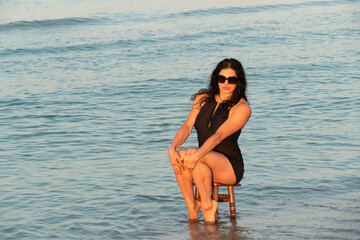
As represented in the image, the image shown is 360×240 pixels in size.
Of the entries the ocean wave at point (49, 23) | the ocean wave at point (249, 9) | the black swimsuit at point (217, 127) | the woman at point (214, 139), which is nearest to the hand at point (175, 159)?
the woman at point (214, 139)

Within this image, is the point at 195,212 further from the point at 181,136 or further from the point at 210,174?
the point at 181,136

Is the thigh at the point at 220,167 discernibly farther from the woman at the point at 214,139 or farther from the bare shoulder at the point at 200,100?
the bare shoulder at the point at 200,100

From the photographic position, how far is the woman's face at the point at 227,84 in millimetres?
5754

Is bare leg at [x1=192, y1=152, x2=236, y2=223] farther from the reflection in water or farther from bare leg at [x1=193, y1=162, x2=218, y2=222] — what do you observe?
the reflection in water

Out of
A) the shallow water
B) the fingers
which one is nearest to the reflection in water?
the shallow water

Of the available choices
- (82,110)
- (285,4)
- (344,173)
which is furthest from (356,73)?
(285,4)

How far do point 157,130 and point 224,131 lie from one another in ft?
13.4

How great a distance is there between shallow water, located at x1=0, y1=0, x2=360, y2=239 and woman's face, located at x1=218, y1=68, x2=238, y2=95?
1.15 metres

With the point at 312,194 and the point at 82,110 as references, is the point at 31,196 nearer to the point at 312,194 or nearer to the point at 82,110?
the point at 312,194

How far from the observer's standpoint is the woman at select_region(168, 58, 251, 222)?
5.60 m

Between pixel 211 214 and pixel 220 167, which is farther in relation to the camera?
pixel 211 214

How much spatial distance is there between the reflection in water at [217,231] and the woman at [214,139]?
81 mm

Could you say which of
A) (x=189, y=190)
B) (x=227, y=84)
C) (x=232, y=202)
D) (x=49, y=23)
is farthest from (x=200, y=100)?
(x=49, y=23)

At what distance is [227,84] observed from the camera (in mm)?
5773
